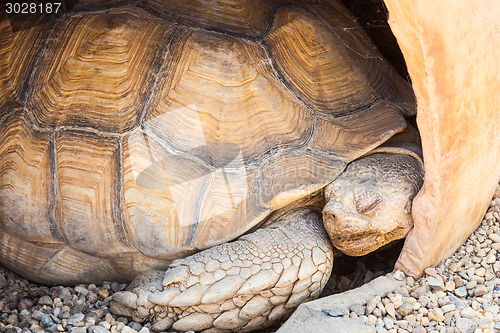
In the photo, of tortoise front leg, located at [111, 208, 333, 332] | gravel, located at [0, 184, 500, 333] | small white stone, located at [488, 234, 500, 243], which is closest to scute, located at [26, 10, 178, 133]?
tortoise front leg, located at [111, 208, 333, 332]

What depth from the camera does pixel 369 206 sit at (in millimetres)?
2523

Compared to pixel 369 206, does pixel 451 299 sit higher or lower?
lower

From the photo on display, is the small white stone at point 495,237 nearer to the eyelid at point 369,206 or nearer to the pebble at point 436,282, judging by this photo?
the pebble at point 436,282

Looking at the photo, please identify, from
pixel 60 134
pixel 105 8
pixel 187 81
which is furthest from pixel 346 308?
pixel 105 8

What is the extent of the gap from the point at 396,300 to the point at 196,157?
41.8 inches

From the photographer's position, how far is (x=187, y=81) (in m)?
2.68

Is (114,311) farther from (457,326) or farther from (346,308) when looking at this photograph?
(457,326)

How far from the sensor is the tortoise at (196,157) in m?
2.52

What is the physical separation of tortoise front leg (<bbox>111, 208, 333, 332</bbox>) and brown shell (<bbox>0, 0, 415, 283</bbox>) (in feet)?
0.41

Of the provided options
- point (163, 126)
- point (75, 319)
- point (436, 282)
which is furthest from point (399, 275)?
point (75, 319)

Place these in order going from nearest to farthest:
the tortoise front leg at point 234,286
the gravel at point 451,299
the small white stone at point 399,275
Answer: the gravel at point 451,299, the tortoise front leg at point 234,286, the small white stone at point 399,275

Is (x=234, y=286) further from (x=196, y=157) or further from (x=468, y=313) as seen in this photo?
(x=468, y=313)

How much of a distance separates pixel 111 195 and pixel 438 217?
1.44m

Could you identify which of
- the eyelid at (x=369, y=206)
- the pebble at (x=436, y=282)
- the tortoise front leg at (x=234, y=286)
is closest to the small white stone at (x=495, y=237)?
the pebble at (x=436, y=282)
